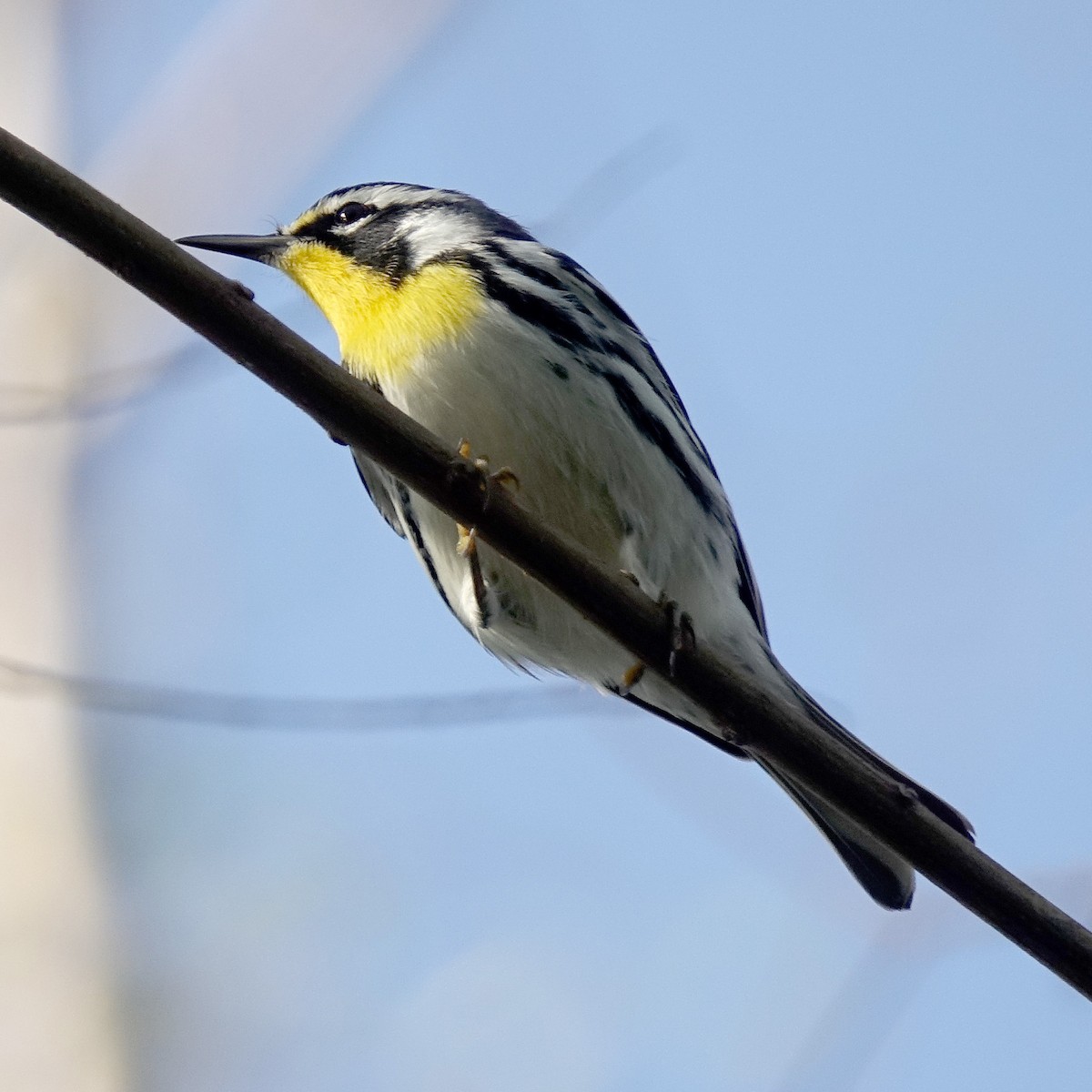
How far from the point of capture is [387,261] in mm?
3355

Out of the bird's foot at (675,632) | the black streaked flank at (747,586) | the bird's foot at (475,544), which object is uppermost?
the black streaked flank at (747,586)

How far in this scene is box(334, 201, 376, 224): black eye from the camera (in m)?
3.73

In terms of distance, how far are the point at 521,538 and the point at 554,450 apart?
31.2 inches

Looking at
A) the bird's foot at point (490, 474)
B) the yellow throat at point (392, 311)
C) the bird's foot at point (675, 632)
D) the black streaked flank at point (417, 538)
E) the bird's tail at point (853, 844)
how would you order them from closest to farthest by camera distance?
the bird's foot at point (675, 632) < the bird's foot at point (490, 474) < the bird's tail at point (853, 844) < the yellow throat at point (392, 311) < the black streaked flank at point (417, 538)

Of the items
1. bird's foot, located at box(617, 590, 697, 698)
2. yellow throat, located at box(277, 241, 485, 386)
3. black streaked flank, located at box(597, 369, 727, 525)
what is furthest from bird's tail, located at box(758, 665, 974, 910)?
yellow throat, located at box(277, 241, 485, 386)

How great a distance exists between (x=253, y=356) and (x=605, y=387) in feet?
3.80

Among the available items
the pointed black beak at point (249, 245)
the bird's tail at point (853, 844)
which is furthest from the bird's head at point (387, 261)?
the bird's tail at point (853, 844)

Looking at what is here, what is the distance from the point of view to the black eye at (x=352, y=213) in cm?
373

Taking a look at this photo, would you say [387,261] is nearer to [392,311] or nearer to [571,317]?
[392,311]

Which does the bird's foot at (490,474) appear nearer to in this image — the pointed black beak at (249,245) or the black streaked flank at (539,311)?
the black streaked flank at (539,311)

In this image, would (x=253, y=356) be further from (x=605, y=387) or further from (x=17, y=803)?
(x=17, y=803)

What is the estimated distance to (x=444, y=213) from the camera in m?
3.59

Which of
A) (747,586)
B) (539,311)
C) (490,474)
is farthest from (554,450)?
(747,586)

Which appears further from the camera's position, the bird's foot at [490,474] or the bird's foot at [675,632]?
the bird's foot at [490,474]
